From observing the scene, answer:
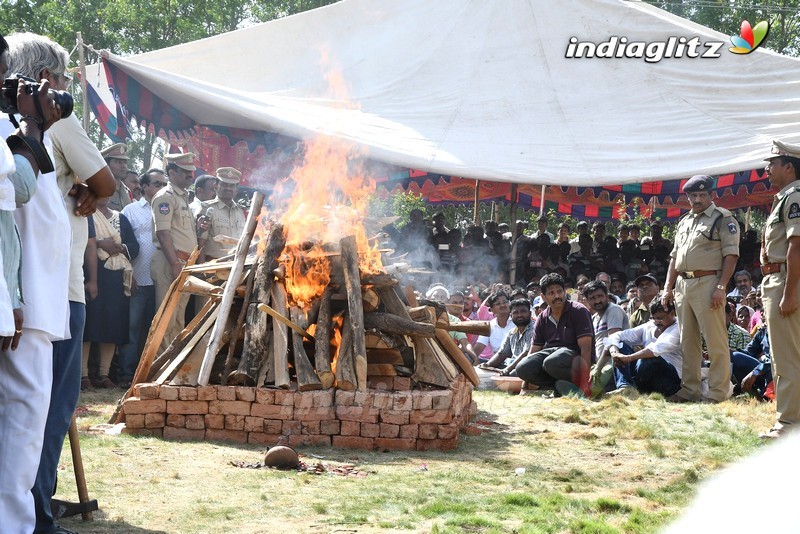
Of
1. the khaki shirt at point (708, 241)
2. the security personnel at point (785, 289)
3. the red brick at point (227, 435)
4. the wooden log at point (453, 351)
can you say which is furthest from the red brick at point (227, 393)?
the khaki shirt at point (708, 241)

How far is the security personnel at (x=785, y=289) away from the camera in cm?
648

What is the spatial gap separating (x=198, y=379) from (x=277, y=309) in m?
0.80

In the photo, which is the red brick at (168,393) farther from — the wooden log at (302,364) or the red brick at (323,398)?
the red brick at (323,398)

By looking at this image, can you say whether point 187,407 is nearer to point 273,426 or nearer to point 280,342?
point 273,426

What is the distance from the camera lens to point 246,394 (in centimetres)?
615

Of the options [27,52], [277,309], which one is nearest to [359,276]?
[277,309]

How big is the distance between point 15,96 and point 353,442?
3421 mm

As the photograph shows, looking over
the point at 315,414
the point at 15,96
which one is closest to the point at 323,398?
the point at 315,414

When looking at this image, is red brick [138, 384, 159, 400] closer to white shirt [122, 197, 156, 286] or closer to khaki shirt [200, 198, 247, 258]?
white shirt [122, 197, 156, 286]

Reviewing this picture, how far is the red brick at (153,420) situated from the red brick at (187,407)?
80 millimetres

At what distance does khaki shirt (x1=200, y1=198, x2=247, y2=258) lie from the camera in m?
9.73

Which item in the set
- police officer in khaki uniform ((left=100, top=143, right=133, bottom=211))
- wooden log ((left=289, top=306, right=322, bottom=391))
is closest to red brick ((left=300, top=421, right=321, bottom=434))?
wooden log ((left=289, top=306, right=322, bottom=391))

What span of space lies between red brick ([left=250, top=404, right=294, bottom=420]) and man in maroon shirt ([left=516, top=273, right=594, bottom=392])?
13.3 ft

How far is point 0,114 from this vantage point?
332cm
